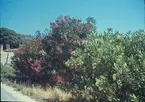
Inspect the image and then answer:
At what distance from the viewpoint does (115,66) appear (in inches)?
520

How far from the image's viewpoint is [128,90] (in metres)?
13.8

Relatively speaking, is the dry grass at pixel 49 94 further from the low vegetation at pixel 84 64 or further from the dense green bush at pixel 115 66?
the dense green bush at pixel 115 66

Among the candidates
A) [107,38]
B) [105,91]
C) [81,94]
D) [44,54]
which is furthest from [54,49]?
[105,91]

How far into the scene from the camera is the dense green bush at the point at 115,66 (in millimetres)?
13375

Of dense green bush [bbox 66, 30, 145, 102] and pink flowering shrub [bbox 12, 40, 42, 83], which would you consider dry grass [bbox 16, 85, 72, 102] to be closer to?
dense green bush [bbox 66, 30, 145, 102]

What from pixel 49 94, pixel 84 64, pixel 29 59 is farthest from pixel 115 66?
pixel 29 59

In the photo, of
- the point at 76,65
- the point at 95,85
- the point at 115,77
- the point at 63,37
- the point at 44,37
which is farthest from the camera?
the point at 44,37

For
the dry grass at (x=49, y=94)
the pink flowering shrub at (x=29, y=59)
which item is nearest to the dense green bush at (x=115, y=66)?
the dry grass at (x=49, y=94)

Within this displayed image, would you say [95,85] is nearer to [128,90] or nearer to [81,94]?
[128,90]

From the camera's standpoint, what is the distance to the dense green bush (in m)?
13.4

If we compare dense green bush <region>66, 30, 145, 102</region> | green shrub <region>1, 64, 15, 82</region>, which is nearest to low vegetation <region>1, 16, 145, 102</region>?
dense green bush <region>66, 30, 145, 102</region>

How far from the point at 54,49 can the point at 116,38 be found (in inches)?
243

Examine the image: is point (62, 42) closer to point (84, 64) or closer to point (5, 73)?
point (84, 64)

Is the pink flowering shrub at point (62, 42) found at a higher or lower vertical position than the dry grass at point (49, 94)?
higher
